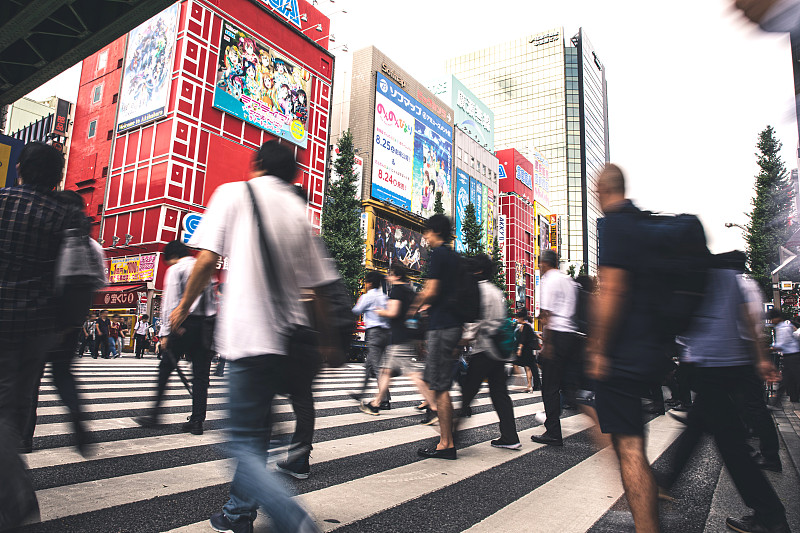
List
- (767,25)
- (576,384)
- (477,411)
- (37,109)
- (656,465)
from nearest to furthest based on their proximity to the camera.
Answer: (767,25), (656,465), (576,384), (477,411), (37,109)

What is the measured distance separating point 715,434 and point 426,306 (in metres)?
2.11

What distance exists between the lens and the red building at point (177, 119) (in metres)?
25.7

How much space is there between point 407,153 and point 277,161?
42812 mm

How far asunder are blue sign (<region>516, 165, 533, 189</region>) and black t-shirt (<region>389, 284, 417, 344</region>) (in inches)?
2422

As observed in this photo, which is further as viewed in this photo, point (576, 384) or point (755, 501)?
point (576, 384)

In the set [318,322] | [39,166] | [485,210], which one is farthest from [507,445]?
[485,210]

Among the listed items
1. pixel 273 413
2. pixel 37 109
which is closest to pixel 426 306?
pixel 273 413

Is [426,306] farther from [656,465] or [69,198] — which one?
[69,198]

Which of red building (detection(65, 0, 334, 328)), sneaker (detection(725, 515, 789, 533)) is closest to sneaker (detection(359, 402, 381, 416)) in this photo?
sneaker (detection(725, 515, 789, 533))

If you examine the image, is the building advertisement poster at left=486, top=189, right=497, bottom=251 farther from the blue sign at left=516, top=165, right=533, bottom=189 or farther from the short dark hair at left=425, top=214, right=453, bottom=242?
the short dark hair at left=425, top=214, right=453, bottom=242

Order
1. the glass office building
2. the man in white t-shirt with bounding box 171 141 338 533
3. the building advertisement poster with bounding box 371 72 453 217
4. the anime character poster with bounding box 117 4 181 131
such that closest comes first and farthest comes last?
the man in white t-shirt with bounding box 171 141 338 533, the anime character poster with bounding box 117 4 181 131, the building advertisement poster with bounding box 371 72 453 217, the glass office building

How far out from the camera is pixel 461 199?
169 feet

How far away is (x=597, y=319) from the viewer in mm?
2191

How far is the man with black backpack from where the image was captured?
3939mm
